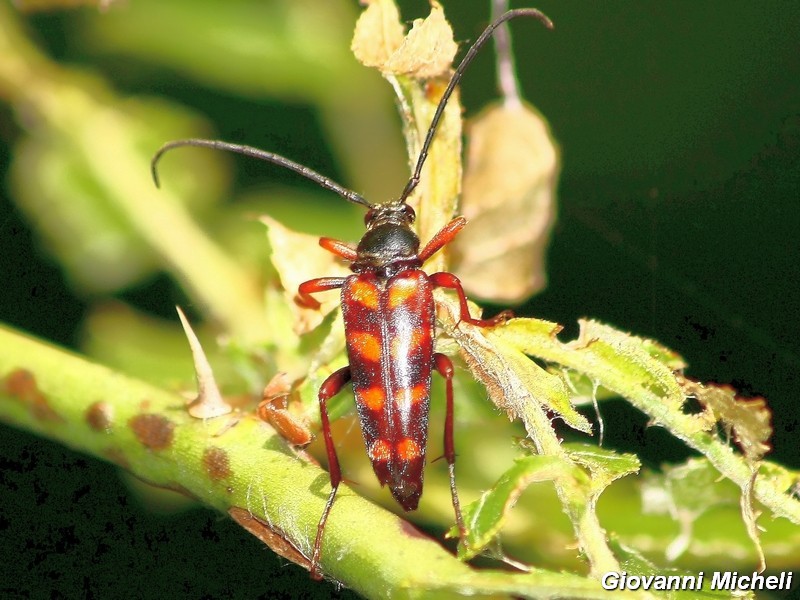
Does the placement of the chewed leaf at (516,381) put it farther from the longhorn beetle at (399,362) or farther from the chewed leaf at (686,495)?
the chewed leaf at (686,495)

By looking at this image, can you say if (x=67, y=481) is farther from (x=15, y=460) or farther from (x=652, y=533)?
(x=652, y=533)

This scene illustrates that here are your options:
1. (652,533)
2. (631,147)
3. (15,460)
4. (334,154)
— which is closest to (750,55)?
(631,147)

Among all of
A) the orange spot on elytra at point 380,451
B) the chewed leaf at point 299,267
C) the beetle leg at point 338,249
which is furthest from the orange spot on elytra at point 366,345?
the beetle leg at point 338,249

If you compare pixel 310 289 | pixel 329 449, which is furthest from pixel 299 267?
pixel 329 449

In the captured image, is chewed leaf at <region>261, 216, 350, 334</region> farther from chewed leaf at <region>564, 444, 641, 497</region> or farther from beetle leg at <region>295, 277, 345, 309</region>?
chewed leaf at <region>564, 444, 641, 497</region>

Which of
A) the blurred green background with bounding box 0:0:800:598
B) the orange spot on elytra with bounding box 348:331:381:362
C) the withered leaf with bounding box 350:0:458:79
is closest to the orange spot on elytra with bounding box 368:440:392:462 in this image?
the orange spot on elytra with bounding box 348:331:381:362
